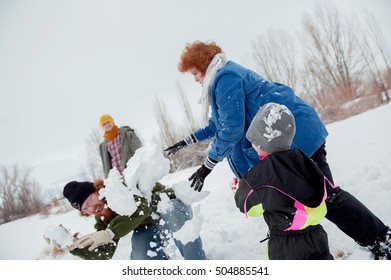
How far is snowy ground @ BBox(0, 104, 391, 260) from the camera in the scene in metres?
1.37

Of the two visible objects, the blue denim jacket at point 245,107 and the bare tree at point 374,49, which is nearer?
the blue denim jacket at point 245,107

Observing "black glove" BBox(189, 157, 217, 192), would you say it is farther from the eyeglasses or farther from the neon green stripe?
the eyeglasses

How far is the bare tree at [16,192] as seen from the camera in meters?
1.83

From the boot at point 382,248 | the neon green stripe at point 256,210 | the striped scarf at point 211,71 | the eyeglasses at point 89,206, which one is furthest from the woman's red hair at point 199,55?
the boot at point 382,248

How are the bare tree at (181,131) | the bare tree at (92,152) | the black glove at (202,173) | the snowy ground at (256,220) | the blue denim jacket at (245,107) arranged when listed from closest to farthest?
the blue denim jacket at (245,107), the black glove at (202,173), the snowy ground at (256,220), the bare tree at (92,152), the bare tree at (181,131)

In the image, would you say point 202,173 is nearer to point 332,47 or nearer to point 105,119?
point 105,119

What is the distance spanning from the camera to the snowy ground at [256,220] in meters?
1.37

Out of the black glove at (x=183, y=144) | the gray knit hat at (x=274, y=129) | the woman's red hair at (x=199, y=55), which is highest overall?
the woman's red hair at (x=199, y=55)

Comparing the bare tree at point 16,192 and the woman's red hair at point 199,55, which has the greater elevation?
the woman's red hair at point 199,55

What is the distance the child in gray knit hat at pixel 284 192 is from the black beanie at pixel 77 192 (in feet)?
2.46

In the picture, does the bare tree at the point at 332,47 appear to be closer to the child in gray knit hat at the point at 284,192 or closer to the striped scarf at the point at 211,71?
the striped scarf at the point at 211,71

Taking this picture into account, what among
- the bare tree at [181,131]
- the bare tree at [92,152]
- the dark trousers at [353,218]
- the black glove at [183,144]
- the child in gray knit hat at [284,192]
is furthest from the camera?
the bare tree at [181,131]
